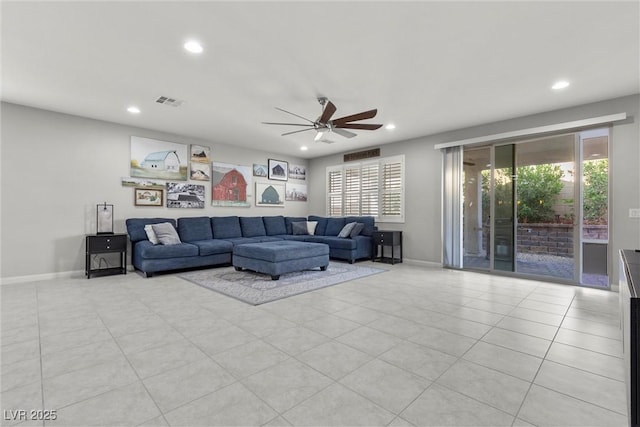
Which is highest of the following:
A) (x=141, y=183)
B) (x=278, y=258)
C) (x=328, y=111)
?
(x=328, y=111)

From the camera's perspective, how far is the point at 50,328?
279 cm

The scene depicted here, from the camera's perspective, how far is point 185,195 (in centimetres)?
644

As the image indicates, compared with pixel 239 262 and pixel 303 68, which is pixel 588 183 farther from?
pixel 239 262

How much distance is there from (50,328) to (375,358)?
3001 millimetres

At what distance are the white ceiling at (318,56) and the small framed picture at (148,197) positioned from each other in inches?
58.9

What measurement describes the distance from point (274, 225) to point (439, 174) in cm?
414

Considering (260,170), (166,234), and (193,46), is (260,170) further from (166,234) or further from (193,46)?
(193,46)

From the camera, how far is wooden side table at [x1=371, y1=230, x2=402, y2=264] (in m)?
6.56

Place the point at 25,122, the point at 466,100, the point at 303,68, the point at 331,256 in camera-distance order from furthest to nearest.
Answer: the point at 331,256 < the point at 25,122 < the point at 466,100 < the point at 303,68

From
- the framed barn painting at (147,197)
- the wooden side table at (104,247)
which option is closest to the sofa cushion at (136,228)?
the wooden side table at (104,247)

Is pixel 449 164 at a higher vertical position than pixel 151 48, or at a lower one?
lower

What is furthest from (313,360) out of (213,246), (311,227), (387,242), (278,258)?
(311,227)

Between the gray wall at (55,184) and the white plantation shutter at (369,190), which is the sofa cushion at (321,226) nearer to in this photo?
the white plantation shutter at (369,190)

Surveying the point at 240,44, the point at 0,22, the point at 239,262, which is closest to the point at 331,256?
the point at 239,262
